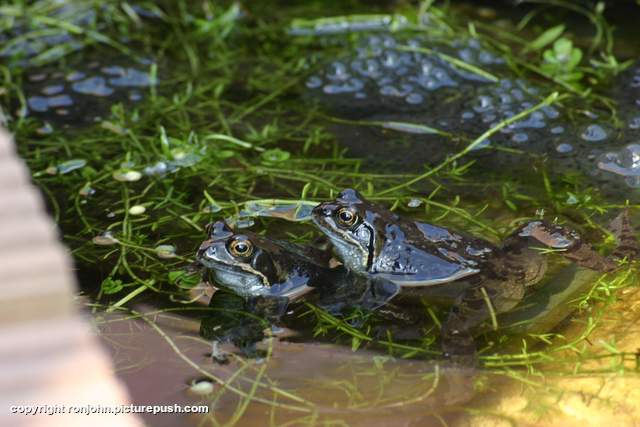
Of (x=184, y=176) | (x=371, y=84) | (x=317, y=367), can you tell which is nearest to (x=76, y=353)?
(x=317, y=367)

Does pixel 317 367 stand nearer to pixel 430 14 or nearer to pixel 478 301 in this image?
pixel 478 301

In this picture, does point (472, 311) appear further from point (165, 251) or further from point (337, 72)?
point (337, 72)

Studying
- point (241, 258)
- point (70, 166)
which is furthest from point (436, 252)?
point (70, 166)

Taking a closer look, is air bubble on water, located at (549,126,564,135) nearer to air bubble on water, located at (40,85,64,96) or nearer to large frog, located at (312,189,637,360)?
large frog, located at (312,189,637,360)

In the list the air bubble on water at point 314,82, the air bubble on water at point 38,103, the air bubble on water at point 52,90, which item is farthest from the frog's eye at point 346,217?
the air bubble on water at point 52,90

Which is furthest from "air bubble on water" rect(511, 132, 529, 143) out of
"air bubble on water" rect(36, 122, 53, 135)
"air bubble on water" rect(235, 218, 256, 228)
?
"air bubble on water" rect(36, 122, 53, 135)

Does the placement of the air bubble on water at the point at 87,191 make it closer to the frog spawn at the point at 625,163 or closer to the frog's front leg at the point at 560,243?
the frog's front leg at the point at 560,243
